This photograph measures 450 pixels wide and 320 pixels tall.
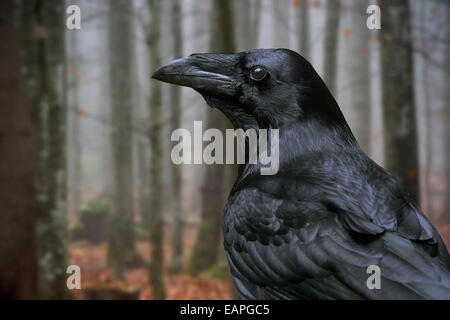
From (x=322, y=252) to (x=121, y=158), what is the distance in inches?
332

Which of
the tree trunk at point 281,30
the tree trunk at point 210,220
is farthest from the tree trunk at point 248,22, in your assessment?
the tree trunk at point 210,220

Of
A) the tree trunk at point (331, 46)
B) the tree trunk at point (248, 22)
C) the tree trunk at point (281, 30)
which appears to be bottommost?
the tree trunk at point (331, 46)

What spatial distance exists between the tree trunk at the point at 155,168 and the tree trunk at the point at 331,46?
13.9ft

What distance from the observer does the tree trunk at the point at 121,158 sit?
9727mm

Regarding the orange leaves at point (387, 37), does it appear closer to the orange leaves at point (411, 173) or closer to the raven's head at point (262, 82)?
the orange leaves at point (411, 173)

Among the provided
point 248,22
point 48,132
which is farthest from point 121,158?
point 248,22

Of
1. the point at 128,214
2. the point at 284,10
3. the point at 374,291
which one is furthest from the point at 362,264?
the point at 284,10

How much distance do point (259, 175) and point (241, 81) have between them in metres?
0.52

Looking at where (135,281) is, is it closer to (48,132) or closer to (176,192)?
(176,192)

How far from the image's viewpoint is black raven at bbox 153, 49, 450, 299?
6.16ft

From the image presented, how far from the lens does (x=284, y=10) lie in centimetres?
1875

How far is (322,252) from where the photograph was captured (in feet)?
6.40

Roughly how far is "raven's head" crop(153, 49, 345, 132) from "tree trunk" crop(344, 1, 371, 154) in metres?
10.4

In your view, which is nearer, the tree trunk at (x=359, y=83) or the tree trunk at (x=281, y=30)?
the tree trunk at (x=359, y=83)
